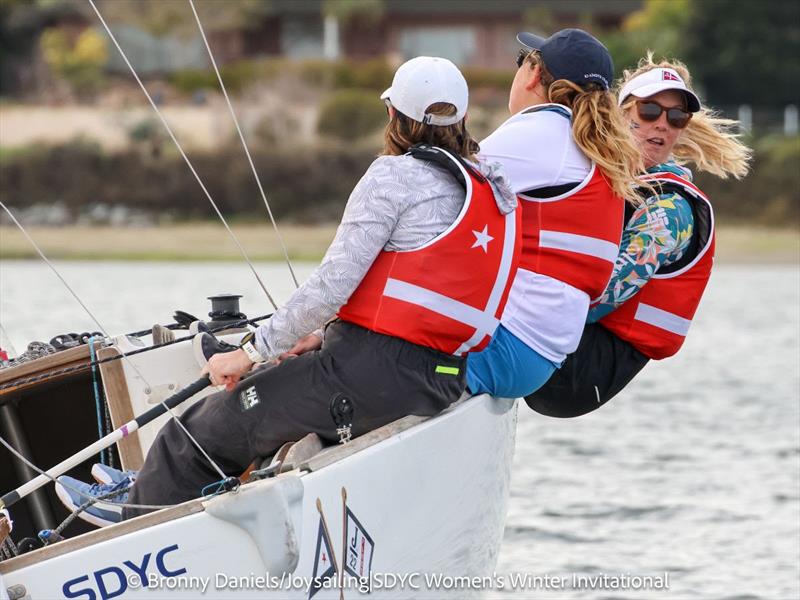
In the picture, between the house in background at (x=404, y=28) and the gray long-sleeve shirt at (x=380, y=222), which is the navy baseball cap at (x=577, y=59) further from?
the house in background at (x=404, y=28)

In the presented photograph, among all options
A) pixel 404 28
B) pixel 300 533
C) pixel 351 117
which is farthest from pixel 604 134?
pixel 404 28

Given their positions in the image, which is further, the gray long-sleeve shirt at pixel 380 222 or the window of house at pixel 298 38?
the window of house at pixel 298 38

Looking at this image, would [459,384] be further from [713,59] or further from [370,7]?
[370,7]

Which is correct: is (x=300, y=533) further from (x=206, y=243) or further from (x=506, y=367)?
(x=206, y=243)

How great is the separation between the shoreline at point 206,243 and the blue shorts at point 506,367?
730 inches

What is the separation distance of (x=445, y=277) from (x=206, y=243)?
20.8m

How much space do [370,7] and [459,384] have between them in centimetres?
3554

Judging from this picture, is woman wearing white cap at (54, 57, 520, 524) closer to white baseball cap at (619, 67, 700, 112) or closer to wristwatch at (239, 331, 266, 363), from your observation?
wristwatch at (239, 331, 266, 363)

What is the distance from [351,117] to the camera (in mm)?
27703

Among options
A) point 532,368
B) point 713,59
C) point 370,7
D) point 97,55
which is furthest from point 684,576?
point 370,7

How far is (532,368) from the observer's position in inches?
138

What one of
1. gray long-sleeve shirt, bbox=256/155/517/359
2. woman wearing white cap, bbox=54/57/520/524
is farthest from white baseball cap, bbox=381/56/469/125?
gray long-sleeve shirt, bbox=256/155/517/359

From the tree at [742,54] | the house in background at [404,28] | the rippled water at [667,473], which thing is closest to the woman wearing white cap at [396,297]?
the rippled water at [667,473]

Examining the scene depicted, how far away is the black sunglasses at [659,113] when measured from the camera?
371cm
